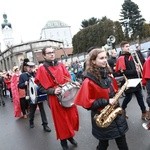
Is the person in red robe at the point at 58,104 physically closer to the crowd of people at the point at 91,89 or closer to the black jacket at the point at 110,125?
the crowd of people at the point at 91,89

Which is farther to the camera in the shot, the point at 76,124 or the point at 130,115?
the point at 130,115

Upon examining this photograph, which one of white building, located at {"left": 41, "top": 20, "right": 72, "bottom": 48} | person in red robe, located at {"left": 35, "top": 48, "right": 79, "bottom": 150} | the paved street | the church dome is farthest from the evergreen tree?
the church dome

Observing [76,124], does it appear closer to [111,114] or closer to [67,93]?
[67,93]

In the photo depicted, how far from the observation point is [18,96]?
10992 mm

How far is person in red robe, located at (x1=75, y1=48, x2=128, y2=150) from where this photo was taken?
4.17 meters

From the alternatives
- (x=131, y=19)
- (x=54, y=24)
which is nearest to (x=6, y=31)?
(x=54, y=24)

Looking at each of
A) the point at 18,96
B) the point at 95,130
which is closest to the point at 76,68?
the point at 18,96

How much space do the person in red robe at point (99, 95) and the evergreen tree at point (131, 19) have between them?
64.4m

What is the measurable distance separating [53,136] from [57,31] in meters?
157

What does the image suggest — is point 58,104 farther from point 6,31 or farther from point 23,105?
point 6,31

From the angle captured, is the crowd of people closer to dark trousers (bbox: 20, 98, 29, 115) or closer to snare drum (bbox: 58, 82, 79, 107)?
snare drum (bbox: 58, 82, 79, 107)

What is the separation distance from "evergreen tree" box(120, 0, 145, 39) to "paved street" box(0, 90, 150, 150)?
60063mm

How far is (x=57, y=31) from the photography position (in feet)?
533

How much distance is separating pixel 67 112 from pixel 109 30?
5912 centimetres
